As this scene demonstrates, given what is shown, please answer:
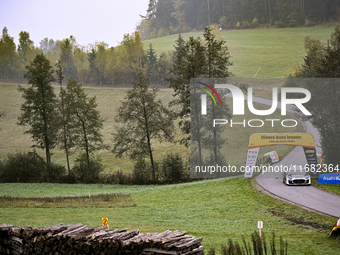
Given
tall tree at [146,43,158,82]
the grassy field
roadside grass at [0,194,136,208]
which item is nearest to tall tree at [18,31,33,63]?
the grassy field

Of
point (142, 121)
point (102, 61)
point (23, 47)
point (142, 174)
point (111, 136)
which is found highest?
point (23, 47)

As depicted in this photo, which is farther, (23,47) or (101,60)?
(23,47)

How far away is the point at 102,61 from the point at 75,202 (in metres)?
76.4

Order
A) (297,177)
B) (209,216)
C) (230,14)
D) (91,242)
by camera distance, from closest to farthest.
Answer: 1. (91,242)
2. (209,216)
3. (297,177)
4. (230,14)

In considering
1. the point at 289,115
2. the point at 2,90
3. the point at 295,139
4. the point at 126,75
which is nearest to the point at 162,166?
the point at 295,139

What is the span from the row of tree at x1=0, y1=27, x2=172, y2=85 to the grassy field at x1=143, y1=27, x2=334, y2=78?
71.6ft

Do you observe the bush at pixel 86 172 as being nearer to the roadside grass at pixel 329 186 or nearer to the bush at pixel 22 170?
the bush at pixel 22 170

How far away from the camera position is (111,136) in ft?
215

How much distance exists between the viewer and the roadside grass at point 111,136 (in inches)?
1826

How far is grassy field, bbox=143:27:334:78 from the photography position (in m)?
88.1

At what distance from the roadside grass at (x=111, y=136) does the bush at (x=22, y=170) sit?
497 centimetres

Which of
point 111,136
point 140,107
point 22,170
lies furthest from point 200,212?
point 111,136

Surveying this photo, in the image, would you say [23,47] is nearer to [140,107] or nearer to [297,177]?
[140,107]

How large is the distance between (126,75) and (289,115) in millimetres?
53575
